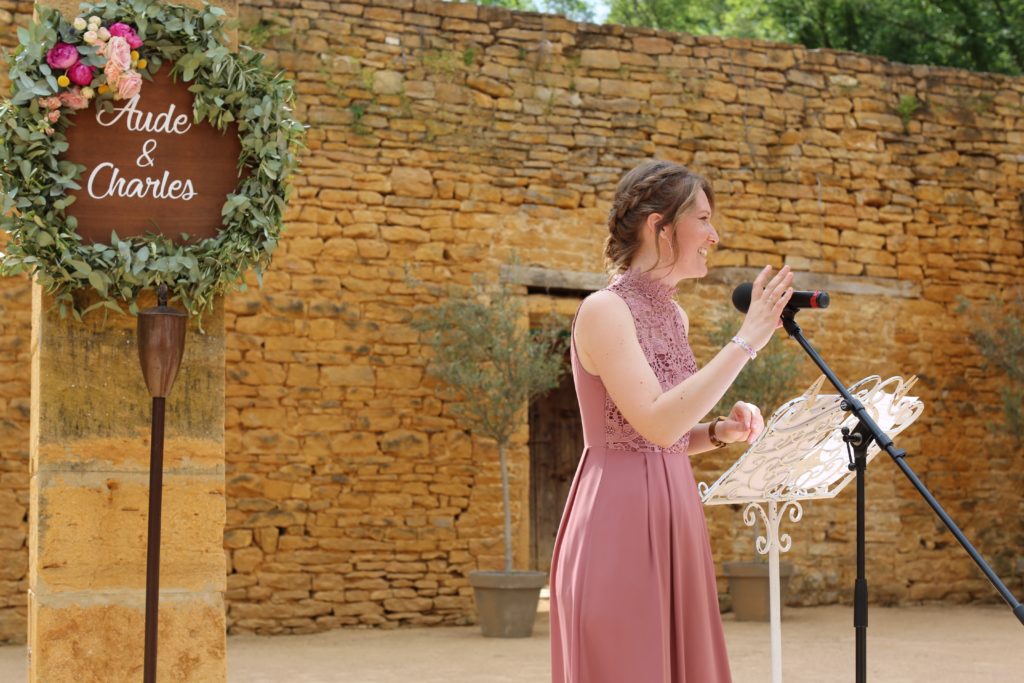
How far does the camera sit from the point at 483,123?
907 centimetres

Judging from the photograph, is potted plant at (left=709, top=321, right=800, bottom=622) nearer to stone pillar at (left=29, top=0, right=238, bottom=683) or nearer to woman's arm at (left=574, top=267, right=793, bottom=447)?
stone pillar at (left=29, top=0, right=238, bottom=683)

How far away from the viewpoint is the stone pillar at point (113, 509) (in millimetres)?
3506

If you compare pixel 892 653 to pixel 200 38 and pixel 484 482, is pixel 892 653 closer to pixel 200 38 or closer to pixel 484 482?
pixel 484 482

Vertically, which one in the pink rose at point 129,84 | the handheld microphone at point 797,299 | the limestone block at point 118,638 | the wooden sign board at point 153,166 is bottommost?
the limestone block at point 118,638

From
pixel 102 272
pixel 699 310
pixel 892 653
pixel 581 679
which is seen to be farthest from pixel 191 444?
pixel 699 310

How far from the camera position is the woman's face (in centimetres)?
252

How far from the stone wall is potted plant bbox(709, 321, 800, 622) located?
0.40 meters

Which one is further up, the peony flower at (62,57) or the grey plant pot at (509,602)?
the peony flower at (62,57)

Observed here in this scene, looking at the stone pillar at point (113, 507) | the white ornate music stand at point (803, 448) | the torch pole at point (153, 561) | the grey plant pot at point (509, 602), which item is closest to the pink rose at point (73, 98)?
the stone pillar at point (113, 507)

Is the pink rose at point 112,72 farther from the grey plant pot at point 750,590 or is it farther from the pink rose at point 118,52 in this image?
the grey plant pot at point 750,590

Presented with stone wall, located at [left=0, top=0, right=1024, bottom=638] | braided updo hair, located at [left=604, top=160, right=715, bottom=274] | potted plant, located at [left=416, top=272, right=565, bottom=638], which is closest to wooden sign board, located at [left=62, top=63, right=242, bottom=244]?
braided updo hair, located at [left=604, top=160, right=715, bottom=274]

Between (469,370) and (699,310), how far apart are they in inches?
84.1

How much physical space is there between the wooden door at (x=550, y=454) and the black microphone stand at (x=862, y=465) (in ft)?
26.8

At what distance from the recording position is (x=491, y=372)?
27.8 feet
